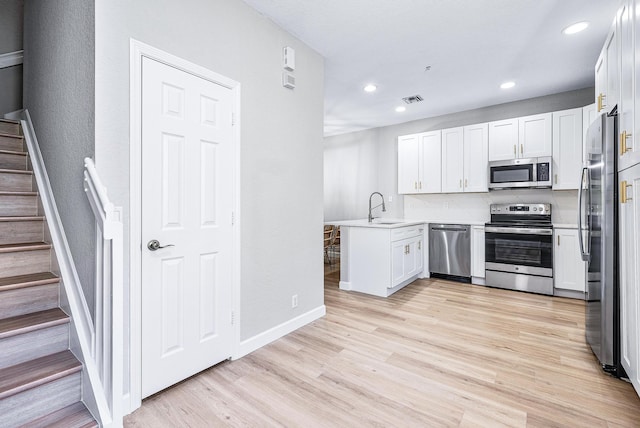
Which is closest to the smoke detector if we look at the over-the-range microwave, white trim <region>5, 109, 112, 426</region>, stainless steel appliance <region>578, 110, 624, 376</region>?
the over-the-range microwave

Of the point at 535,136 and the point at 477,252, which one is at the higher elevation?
the point at 535,136

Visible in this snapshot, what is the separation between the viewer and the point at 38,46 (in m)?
2.41

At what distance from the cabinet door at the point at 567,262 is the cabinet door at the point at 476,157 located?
3.78 ft

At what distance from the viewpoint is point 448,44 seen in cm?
304

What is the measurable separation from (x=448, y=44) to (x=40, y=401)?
4.02 meters

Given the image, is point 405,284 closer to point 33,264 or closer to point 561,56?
point 561,56

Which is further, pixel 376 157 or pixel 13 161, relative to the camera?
pixel 376 157

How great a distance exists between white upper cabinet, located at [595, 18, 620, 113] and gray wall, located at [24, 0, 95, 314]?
10.7 feet

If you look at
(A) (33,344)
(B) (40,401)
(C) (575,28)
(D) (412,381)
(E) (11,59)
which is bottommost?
(D) (412,381)

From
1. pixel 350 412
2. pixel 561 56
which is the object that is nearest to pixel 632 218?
pixel 350 412

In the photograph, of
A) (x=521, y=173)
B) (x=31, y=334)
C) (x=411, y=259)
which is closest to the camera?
(x=31, y=334)

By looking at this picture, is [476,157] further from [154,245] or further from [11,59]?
[11,59]

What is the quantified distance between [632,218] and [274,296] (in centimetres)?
255

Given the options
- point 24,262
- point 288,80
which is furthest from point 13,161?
point 288,80
